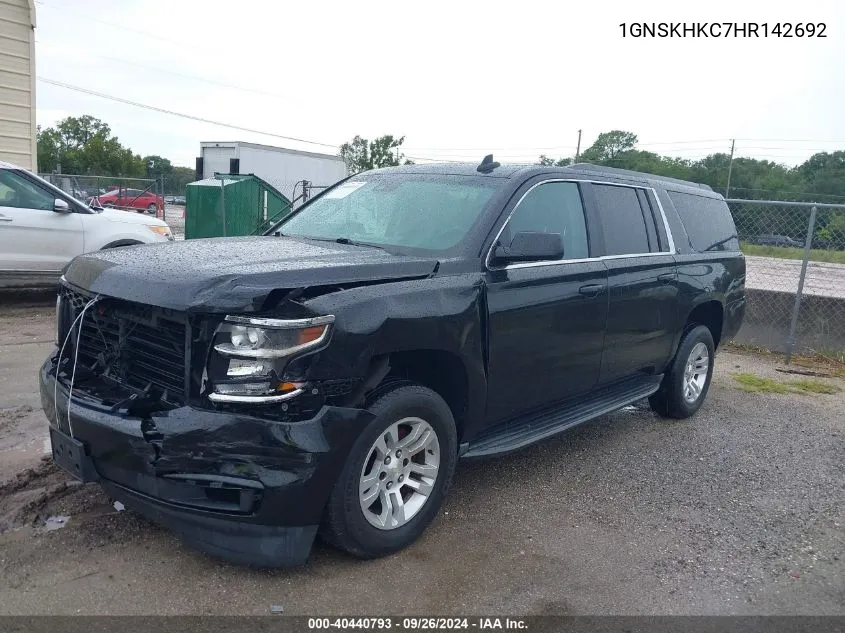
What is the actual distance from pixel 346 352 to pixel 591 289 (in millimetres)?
2104

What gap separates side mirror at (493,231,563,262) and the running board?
1008mm

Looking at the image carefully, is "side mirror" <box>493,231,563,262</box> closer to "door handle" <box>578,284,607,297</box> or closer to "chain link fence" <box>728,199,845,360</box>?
"door handle" <box>578,284,607,297</box>

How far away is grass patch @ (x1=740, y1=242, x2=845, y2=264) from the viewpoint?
1051 cm

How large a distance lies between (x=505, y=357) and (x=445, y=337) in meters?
0.56

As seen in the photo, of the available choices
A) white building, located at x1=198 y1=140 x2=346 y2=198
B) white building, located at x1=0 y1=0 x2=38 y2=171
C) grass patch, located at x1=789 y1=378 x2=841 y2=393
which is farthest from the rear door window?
white building, located at x1=198 y1=140 x2=346 y2=198

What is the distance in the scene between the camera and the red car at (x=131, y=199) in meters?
23.3

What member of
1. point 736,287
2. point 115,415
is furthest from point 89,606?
point 736,287

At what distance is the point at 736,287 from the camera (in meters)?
Answer: 6.72

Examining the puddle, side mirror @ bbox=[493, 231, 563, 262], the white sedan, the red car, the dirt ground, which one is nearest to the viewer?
the dirt ground

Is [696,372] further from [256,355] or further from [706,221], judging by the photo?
[256,355]

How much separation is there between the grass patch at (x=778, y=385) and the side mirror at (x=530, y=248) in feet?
14.6

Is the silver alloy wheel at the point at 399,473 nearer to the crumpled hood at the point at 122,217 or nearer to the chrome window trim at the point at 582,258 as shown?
the chrome window trim at the point at 582,258

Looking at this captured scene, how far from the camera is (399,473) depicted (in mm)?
3654

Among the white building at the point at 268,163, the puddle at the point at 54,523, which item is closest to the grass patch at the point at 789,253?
the puddle at the point at 54,523
